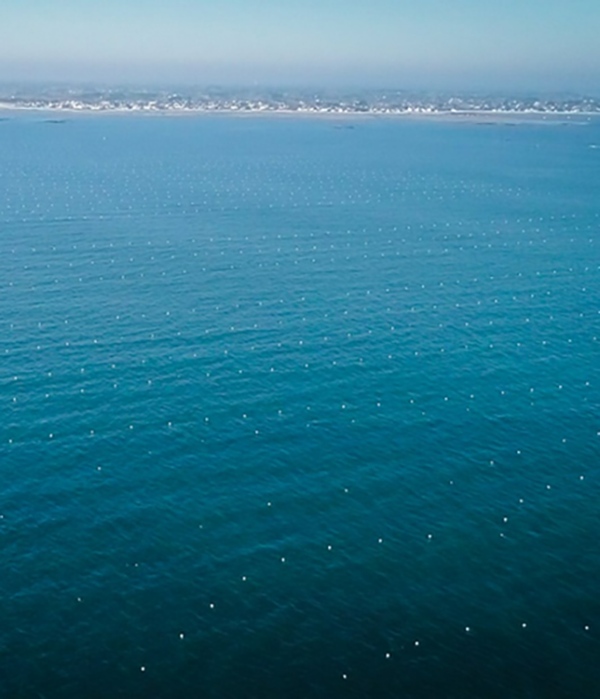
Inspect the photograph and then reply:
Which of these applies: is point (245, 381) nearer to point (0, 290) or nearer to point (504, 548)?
point (504, 548)

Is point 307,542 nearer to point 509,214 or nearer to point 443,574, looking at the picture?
point 443,574

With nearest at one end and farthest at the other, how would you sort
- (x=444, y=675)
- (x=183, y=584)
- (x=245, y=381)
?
1. (x=444, y=675)
2. (x=183, y=584)
3. (x=245, y=381)

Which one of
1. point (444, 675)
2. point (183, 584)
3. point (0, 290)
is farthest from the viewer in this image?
point (0, 290)

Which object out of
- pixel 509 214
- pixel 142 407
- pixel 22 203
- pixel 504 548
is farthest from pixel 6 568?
pixel 509 214

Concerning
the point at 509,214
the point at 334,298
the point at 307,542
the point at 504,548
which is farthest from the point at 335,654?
the point at 509,214

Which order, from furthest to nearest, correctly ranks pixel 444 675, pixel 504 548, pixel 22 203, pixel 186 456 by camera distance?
pixel 22 203 < pixel 186 456 < pixel 504 548 < pixel 444 675

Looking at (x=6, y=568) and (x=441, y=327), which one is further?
A: (x=441, y=327)
